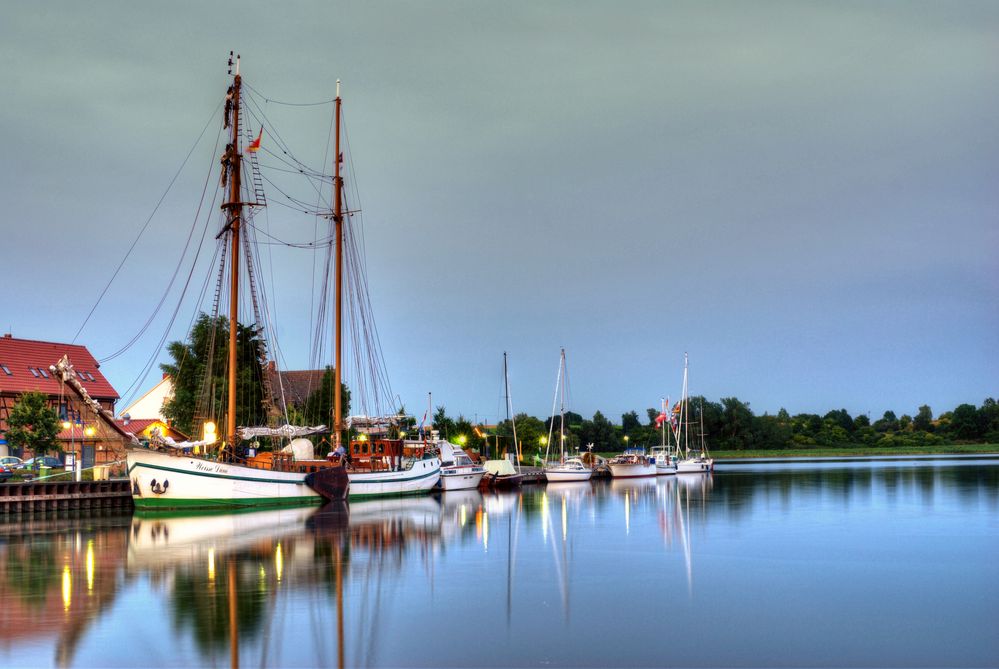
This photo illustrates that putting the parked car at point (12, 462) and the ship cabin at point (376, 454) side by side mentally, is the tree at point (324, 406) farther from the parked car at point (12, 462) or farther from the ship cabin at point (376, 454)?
the parked car at point (12, 462)

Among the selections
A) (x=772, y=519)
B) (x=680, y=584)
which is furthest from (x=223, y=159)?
(x=680, y=584)

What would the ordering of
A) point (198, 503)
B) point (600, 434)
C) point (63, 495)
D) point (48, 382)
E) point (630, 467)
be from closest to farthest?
point (198, 503), point (63, 495), point (48, 382), point (630, 467), point (600, 434)

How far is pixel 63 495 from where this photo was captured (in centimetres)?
5356

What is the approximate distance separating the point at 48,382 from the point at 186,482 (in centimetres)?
3273

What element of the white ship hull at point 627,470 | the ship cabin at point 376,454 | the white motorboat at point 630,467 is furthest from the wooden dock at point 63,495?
the white motorboat at point 630,467

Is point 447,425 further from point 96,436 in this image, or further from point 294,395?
point 96,436

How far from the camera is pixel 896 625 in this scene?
20.7 m

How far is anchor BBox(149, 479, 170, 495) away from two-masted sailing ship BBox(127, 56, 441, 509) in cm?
5

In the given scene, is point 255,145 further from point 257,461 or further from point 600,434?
point 600,434

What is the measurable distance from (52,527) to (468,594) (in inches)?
1061

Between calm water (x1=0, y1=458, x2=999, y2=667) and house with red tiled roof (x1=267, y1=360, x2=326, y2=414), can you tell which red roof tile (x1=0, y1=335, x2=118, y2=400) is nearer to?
house with red tiled roof (x1=267, y1=360, x2=326, y2=414)

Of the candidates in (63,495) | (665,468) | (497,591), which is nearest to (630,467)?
(665,468)

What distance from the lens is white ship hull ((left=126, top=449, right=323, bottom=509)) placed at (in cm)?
4941

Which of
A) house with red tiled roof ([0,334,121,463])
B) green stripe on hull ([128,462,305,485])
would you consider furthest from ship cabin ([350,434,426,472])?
house with red tiled roof ([0,334,121,463])
